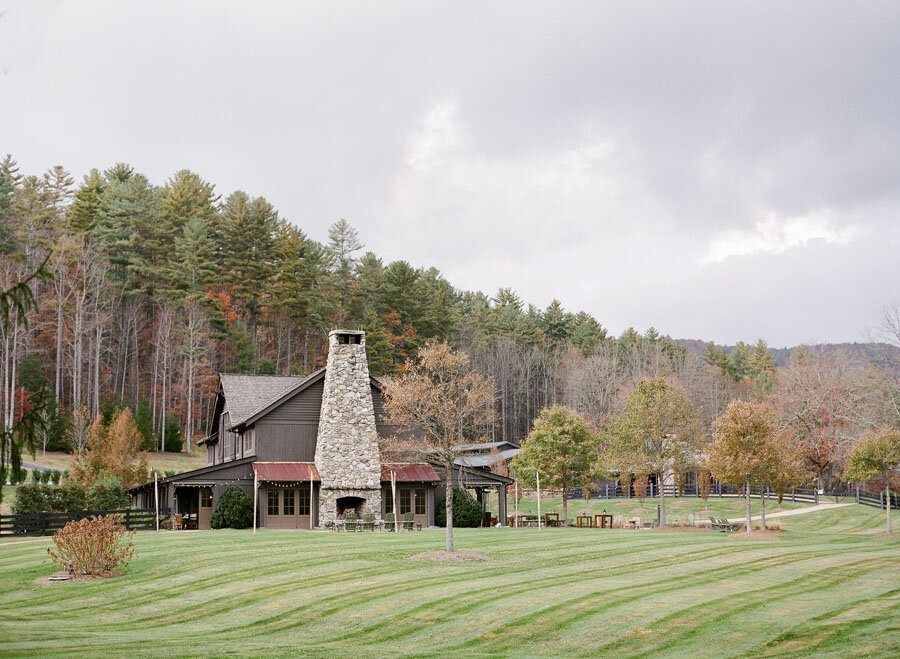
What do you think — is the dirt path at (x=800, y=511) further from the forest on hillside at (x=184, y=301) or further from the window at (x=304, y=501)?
the window at (x=304, y=501)

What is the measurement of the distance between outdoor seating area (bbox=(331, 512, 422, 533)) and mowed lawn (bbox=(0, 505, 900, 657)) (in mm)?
6902

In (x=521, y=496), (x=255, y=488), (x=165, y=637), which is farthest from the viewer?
(x=521, y=496)

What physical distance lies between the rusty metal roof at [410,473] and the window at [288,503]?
13.7 feet

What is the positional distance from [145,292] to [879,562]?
182ft

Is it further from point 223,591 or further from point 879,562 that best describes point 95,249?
point 879,562

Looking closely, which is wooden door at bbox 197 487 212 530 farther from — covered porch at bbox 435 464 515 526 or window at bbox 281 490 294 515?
covered porch at bbox 435 464 515 526

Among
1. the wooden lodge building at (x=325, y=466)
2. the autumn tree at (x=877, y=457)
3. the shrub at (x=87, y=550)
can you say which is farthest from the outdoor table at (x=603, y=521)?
the shrub at (x=87, y=550)

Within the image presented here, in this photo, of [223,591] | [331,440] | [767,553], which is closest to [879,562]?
[767,553]

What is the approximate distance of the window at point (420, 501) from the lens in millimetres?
39938

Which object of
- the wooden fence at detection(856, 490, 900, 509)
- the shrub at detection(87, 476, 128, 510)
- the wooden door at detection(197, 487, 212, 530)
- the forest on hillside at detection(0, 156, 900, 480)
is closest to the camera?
the shrub at detection(87, 476, 128, 510)

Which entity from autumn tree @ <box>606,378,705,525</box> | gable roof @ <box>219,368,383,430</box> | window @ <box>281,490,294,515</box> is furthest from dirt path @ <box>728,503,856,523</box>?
window @ <box>281,490,294,515</box>

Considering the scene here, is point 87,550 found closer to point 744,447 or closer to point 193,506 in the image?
point 193,506

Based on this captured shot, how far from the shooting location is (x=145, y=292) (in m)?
64.8

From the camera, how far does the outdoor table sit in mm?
37225
